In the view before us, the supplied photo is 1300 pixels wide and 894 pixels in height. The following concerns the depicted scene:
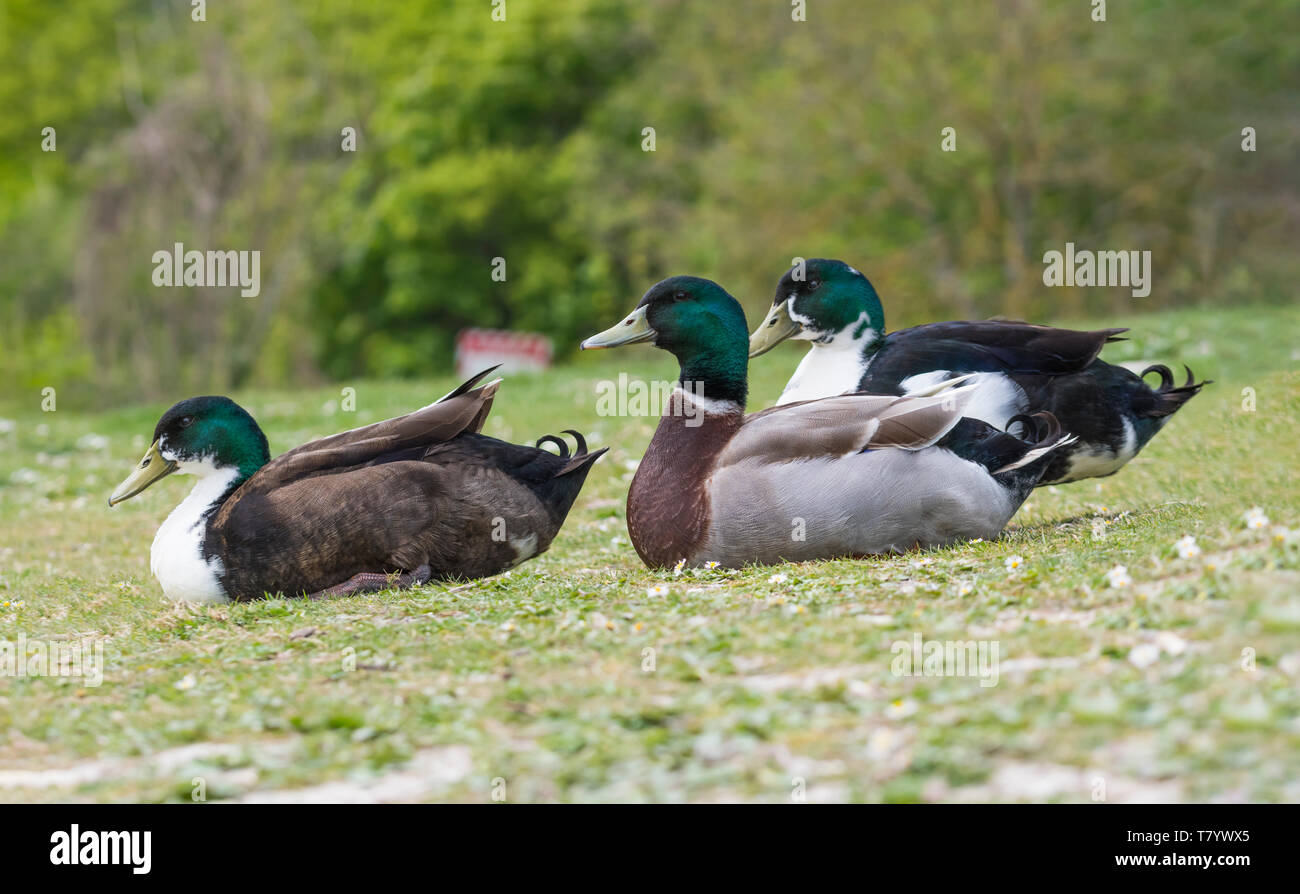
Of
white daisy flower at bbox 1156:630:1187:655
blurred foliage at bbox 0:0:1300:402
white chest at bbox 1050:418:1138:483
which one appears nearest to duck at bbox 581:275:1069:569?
white chest at bbox 1050:418:1138:483

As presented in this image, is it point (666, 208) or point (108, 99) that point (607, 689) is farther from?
point (108, 99)

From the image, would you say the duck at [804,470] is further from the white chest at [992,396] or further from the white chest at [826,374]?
the white chest at [826,374]

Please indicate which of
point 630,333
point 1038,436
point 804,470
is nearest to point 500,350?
point 630,333

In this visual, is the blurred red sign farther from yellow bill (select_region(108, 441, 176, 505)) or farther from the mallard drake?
yellow bill (select_region(108, 441, 176, 505))

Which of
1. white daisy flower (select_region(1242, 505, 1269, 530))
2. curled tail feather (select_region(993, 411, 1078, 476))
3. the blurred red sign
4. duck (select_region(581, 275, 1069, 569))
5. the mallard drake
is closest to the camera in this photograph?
white daisy flower (select_region(1242, 505, 1269, 530))

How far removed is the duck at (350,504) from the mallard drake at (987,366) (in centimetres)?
171

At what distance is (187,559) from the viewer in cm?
762

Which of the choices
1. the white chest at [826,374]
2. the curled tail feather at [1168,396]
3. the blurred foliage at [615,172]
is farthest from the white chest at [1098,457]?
the blurred foliage at [615,172]

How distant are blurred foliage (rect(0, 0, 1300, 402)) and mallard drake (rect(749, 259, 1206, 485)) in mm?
17302

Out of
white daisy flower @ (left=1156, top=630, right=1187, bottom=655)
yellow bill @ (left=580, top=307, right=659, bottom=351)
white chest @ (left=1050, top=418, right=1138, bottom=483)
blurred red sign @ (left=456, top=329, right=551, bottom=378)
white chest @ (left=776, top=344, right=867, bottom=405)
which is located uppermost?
blurred red sign @ (left=456, top=329, right=551, bottom=378)

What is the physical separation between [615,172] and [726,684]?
31186 millimetres

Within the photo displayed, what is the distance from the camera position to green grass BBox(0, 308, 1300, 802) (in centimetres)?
446

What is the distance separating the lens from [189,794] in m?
4.76

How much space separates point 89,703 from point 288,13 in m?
32.1
